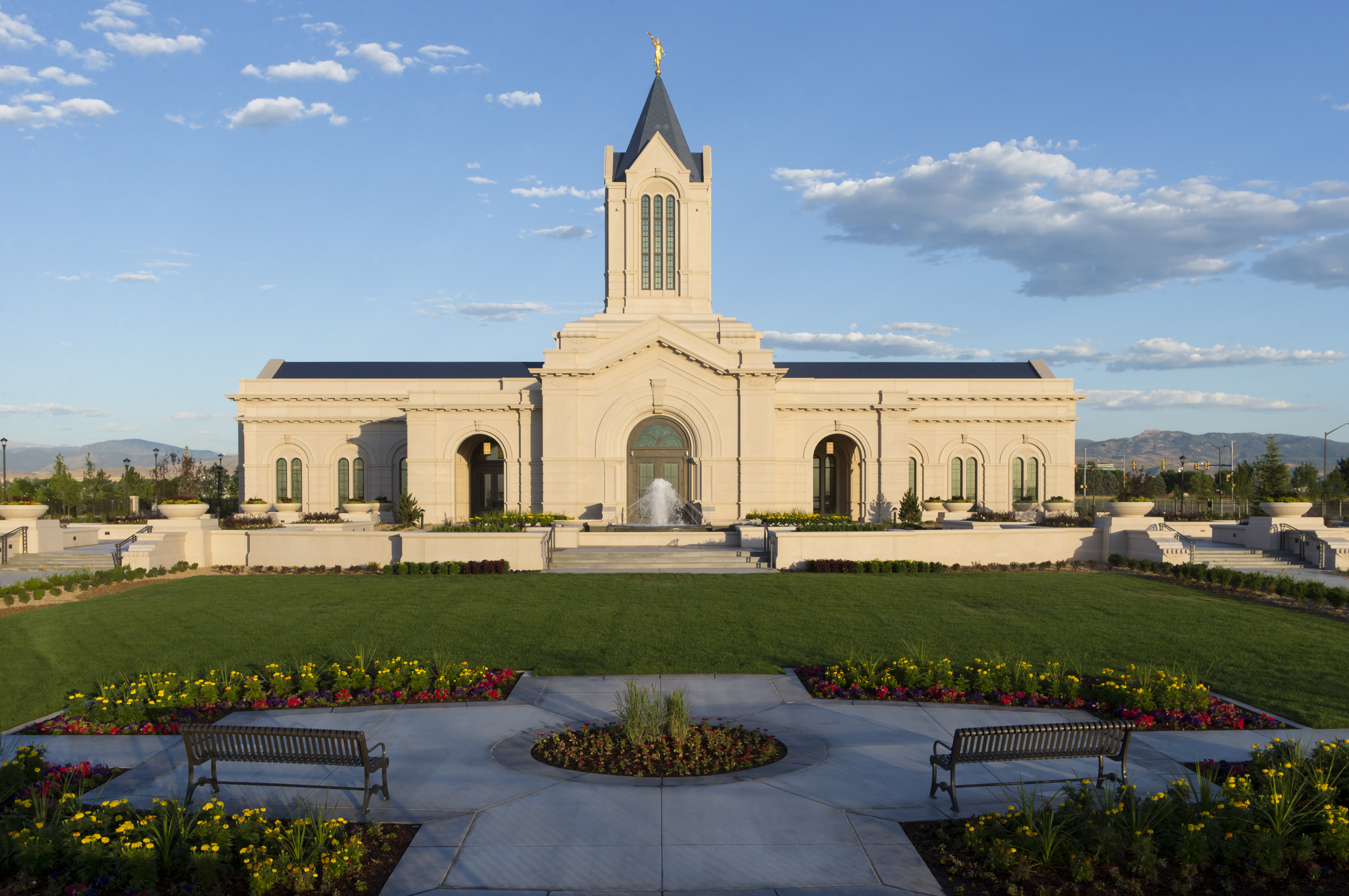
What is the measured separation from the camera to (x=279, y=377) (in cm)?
4631

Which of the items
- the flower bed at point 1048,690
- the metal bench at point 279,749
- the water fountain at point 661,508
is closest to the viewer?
the metal bench at point 279,749

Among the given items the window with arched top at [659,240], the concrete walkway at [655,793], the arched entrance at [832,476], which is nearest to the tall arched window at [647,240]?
the window with arched top at [659,240]

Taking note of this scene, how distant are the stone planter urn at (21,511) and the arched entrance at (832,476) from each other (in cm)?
1961

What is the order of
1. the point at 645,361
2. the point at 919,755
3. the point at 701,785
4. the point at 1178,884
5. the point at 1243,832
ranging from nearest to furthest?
1. the point at 1178,884
2. the point at 1243,832
3. the point at 701,785
4. the point at 919,755
5. the point at 645,361

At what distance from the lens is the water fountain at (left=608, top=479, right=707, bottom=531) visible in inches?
1426

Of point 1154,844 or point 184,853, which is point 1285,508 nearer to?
point 1154,844

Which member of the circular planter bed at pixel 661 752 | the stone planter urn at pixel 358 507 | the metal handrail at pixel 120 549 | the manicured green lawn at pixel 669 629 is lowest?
the manicured green lawn at pixel 669 629

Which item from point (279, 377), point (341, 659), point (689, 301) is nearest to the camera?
point (341, 659)

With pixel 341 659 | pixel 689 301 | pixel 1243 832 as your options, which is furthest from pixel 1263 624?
pixel 689 301

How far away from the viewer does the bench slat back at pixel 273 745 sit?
7230mm

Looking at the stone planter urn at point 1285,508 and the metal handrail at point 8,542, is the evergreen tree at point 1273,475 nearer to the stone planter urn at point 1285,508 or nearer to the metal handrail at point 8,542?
the stone planter urn at point 1285,508

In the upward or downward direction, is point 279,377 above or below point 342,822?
above

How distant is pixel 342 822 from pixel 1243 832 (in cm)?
711

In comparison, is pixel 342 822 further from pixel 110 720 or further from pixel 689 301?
pixel 689 301
